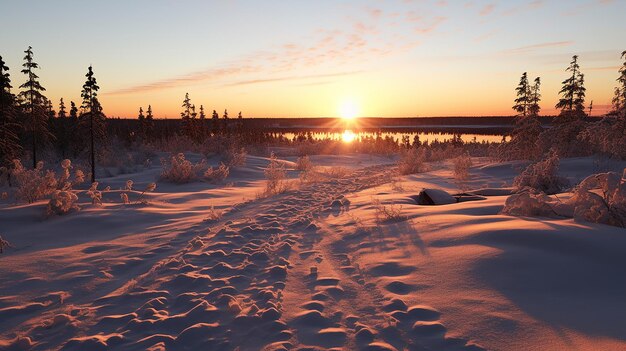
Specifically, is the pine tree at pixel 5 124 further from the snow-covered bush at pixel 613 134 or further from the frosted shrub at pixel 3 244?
the snow-covered bush at pixel 613 134

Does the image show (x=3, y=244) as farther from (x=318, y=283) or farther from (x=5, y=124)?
(x=5, y=124)

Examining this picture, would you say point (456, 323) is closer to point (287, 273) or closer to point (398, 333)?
point (398, 333)

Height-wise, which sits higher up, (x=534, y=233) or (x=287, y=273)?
(x=534, y=233)

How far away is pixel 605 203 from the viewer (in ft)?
17.2

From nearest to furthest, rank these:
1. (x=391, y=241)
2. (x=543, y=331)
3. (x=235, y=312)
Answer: (x=543, y=331) < (x=235, y=312) < (x=391, y=241)

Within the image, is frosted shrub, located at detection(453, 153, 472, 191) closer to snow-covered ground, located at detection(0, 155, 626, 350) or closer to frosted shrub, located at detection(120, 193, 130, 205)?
snow-covered ground, located at detection(0, 155, 626, 350)

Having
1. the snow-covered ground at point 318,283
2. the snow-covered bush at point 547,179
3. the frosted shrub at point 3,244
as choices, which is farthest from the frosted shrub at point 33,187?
the snow-covered bush at point 547,179

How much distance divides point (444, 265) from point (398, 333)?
159cm

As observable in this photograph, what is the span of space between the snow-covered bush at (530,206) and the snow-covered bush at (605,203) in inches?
18.9

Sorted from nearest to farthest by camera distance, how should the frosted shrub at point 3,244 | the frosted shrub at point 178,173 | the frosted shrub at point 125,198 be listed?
the frosted shrub at point 3,244, the frosted shrub at point 125,198, the frosted shrub at point 178,173

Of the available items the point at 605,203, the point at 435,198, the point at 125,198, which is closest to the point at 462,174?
the point at 435,198

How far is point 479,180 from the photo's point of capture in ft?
42.3

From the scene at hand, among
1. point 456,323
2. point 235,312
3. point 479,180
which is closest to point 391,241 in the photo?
point 456,323

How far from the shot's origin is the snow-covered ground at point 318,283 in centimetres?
314
